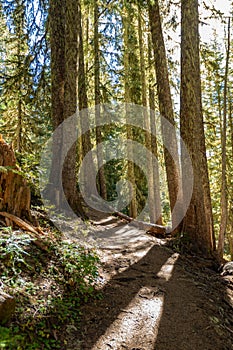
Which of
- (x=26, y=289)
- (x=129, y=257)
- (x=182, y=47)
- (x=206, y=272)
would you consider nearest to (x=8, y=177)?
(x=26, y=289)

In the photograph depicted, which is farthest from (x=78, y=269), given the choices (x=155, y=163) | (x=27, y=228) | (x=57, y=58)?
(x=155, y=163)

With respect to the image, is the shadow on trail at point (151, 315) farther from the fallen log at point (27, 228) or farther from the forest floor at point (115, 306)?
the fallen log at point (27, 228)

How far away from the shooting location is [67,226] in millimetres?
6508

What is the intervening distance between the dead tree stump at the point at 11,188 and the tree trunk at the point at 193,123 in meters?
4.27

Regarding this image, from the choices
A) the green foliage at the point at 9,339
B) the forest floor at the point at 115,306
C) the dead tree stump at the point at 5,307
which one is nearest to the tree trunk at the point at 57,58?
the forest floor at the point at 115,306

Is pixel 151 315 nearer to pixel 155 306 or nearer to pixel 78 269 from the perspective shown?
pixel 155 306

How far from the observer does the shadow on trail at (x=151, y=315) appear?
3.35m

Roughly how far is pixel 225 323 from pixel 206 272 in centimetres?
222

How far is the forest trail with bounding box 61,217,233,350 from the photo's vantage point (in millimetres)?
3385

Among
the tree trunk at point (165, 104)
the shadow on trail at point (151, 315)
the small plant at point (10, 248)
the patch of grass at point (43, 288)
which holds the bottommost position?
the shadow on trail at point (151, 315)

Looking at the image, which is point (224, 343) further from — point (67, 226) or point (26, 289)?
point (67, 226)

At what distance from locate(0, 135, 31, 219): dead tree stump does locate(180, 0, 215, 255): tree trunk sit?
168 inches

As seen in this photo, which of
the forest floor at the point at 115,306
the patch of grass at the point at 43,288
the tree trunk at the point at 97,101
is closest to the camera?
the patch of grass at the point at 43,288

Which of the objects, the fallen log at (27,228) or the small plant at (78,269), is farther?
the fallen log at (27,228)
